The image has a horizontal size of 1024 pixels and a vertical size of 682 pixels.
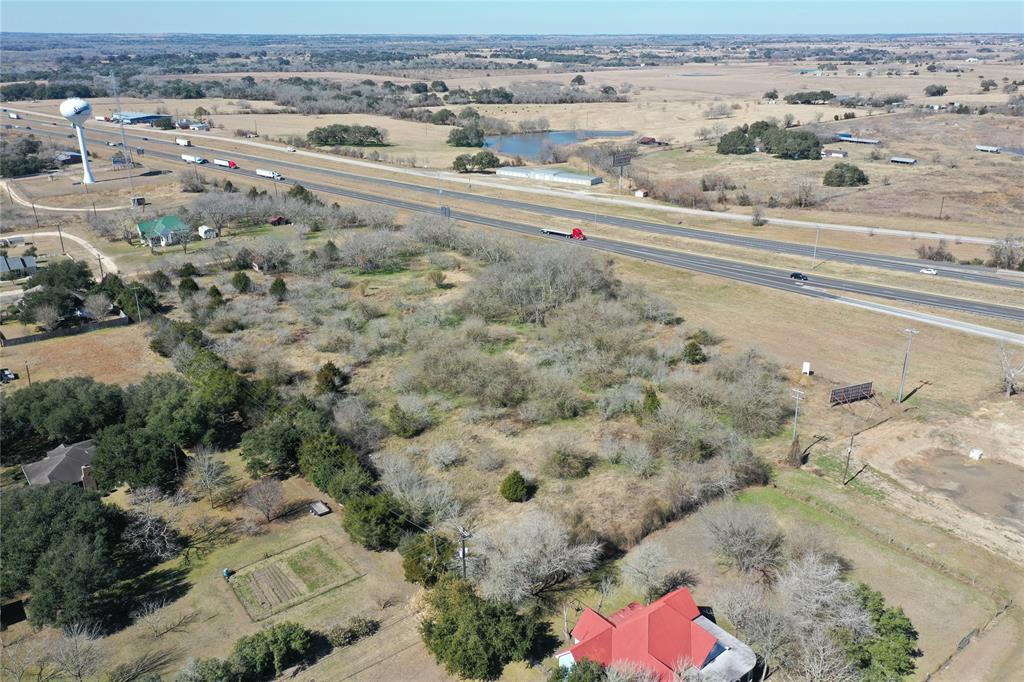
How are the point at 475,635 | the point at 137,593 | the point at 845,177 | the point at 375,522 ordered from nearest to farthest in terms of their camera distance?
the point at 475,635 → the point at 137,593 → the point at 375,522 → the point at 845,177

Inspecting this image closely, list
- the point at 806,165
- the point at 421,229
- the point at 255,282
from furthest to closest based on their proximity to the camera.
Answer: the point at 806,165 → the point at 421,229 → the point at 255,282

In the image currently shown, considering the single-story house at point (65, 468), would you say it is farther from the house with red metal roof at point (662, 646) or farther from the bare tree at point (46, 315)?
the house with red metal roof at point (662, 646)

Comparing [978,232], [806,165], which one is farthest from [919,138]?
[978,232]

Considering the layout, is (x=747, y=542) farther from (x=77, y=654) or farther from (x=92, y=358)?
(x=92, y=358)

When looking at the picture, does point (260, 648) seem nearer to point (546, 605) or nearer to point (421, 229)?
point (546, 605)

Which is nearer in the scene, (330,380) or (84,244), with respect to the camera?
(330,380)

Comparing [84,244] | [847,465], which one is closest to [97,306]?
[84,244]

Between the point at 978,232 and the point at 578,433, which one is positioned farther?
the point at 978,232

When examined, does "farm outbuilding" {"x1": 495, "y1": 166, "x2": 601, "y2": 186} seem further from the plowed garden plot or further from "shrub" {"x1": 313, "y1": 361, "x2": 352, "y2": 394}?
the plowed garden plot
